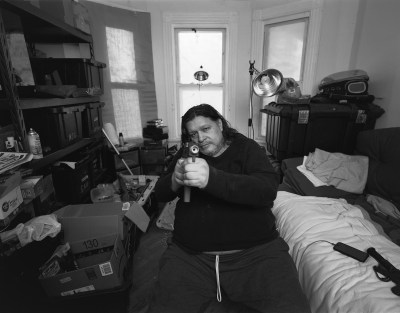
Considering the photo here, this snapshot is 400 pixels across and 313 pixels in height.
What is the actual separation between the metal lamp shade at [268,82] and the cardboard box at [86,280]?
6.15ft

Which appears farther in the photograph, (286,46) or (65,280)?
(286,46)

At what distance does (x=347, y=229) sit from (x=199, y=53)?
99.9 inches

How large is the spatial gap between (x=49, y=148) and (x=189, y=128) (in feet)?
3.55

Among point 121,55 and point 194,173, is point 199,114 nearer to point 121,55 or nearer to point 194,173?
point 194,173

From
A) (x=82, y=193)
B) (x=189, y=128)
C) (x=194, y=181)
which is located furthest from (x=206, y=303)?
(x=82, y=193)

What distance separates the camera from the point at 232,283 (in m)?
0.87

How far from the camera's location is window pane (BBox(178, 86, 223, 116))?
3.04 meters

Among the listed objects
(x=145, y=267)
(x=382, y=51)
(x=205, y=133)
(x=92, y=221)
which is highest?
(x=382, y=51)

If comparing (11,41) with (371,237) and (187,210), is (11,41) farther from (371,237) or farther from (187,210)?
(371,237)

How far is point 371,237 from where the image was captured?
108 centimetres

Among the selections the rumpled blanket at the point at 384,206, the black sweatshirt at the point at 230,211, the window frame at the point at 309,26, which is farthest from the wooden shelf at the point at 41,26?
the rumpled blanket at the point at 384,206

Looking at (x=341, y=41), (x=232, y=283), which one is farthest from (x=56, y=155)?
(x=341, y=41)

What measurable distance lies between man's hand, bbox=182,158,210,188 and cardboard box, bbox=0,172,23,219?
2.54 feet

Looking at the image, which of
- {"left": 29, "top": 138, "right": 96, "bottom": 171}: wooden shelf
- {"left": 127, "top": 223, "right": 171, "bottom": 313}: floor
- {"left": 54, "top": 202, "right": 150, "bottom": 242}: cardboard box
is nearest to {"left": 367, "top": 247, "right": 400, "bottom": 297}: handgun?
{"left": 127, "top": 223, "right": 171, "bottom": 313}: floor
